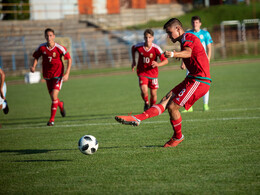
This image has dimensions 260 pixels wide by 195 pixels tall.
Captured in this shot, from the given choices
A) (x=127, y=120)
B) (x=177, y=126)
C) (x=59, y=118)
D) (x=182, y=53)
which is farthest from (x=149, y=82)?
(x=182, y=53)

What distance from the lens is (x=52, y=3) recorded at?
1665 inches

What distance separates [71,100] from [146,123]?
699 cm

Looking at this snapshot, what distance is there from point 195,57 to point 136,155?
184 centimetres

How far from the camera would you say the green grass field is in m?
4.87

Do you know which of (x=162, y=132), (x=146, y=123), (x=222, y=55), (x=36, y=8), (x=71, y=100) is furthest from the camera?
(x=36, y=8)

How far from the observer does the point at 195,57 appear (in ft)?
21.1

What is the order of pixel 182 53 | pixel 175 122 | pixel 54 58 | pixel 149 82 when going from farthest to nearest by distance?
1. pixel 149 82
2. pixel 54 58
3. pixel 175 122
4. pixel 182 53

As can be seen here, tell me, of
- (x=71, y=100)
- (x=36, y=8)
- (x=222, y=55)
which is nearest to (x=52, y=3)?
(x=36, y=8)

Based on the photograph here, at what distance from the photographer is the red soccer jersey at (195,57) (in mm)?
6285

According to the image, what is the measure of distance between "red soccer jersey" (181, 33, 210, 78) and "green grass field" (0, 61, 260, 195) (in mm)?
1237

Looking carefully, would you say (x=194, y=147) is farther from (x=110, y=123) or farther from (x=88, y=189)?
(x=110, y=123)

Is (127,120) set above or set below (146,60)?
below

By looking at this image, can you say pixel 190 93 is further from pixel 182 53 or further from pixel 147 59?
pixel 147 59

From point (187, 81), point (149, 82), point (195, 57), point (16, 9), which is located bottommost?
point (149, 82)
